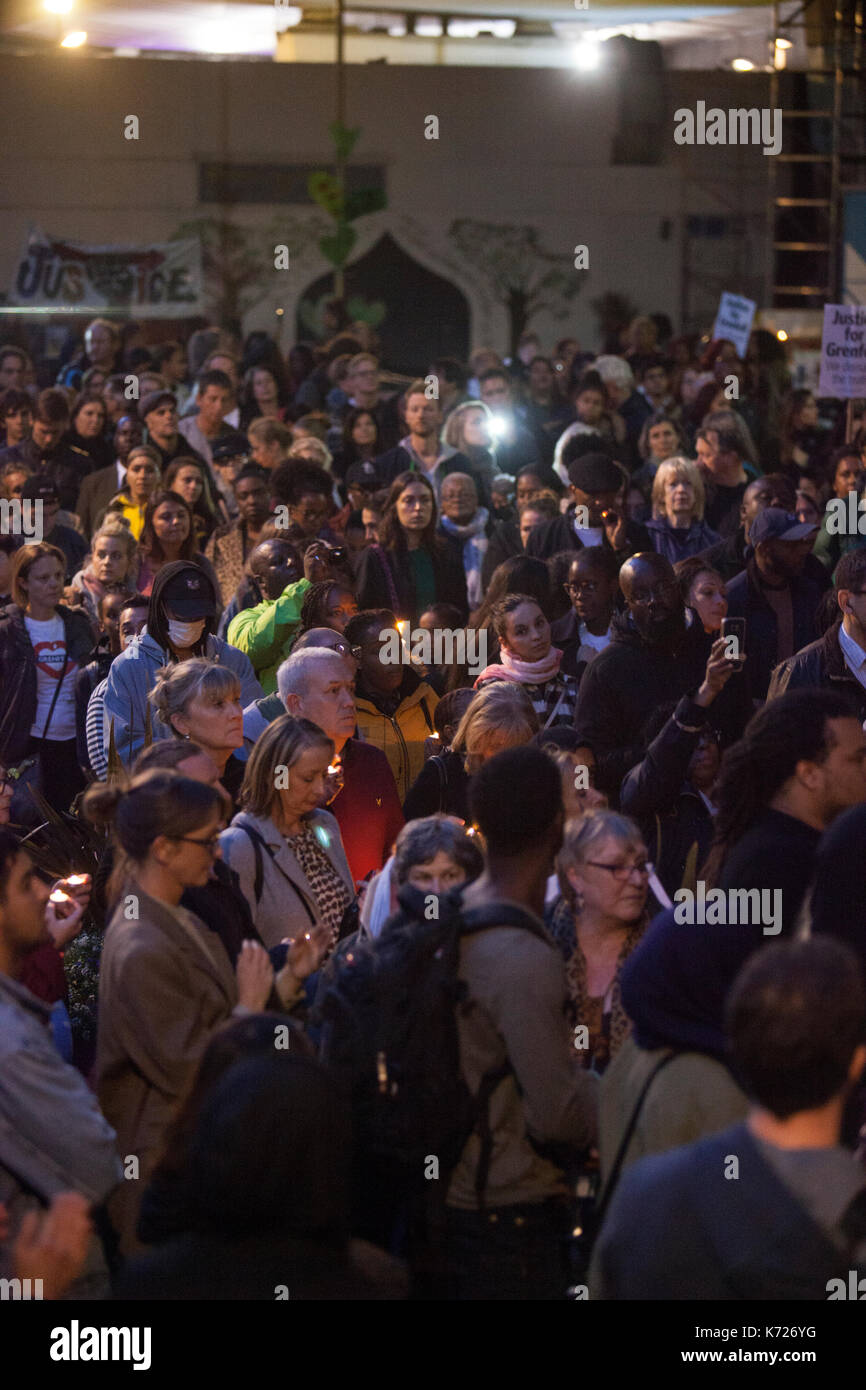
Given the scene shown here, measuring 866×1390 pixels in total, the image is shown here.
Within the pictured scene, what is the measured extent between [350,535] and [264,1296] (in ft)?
23.9

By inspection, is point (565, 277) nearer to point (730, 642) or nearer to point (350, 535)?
point (350, 535)

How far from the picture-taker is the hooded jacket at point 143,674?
640 cm

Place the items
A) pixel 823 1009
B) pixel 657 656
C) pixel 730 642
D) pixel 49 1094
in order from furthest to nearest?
pixel 657 656
pixel 730 642
pixel 49 1094
pixel 823 1009

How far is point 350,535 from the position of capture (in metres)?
9.84

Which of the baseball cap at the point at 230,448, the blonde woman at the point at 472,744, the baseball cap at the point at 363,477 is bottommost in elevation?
the blonde woman at the point at 472,744

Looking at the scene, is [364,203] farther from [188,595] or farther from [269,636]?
[188,595]

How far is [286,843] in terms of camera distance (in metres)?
4.96

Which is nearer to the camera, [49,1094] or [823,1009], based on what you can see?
[823,1009]

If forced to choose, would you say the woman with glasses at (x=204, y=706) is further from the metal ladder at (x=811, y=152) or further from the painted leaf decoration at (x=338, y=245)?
the metal ladder at (x=811, y=152)

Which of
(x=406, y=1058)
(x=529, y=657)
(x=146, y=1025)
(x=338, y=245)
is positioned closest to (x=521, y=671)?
(x=529, y=657)

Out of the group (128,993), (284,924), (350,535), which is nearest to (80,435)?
(350,535)

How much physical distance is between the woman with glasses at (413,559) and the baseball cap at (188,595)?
183cm

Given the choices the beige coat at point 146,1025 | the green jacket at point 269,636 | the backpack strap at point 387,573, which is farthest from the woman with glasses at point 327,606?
the beige coat at point 146,1025

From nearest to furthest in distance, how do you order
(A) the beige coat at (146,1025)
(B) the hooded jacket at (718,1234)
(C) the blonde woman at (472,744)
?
(B) the hooded jacket at (718,1234) < (A) the beige coat at (146,1025) < (C) the blonde woman at (472,744)
